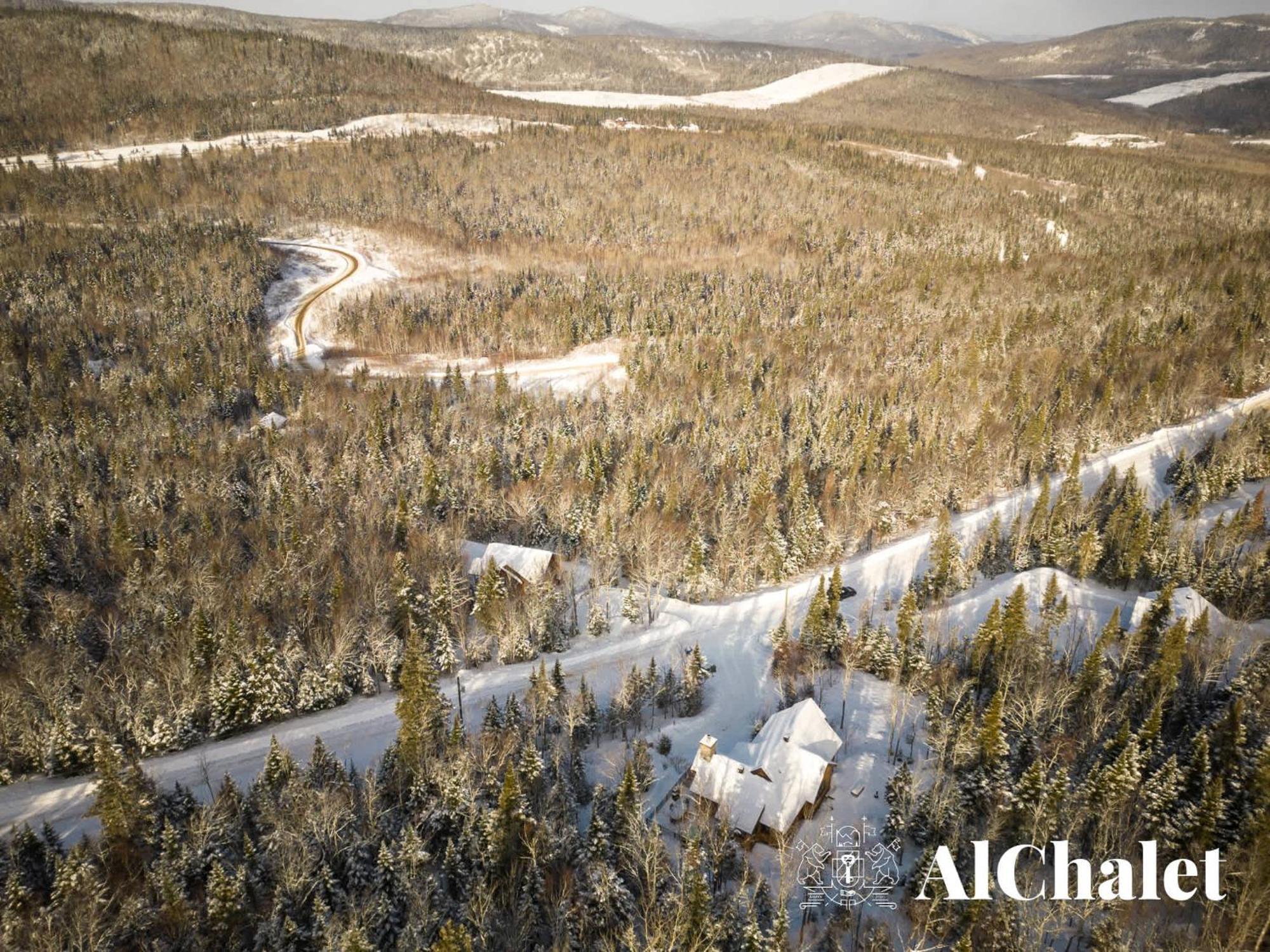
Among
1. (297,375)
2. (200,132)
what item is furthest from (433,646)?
(200,132)

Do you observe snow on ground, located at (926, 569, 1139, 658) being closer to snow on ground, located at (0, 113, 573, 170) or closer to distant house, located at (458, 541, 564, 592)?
distant house, located at (458, 541, 564, 592)

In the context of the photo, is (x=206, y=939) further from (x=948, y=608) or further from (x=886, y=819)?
(x=948, y=608)

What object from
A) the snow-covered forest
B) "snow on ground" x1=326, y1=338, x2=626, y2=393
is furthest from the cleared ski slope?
"snow on ground" x1=326, y1=338, x2=626, y2=393

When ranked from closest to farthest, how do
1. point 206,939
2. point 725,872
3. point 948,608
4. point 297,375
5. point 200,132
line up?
point 206,939 < point 725,872 < point 948,608 < point 297,375 < point 200,132

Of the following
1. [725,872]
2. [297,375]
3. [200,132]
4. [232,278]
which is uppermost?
[200,132]

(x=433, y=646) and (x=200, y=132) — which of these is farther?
(x=200, y=132)

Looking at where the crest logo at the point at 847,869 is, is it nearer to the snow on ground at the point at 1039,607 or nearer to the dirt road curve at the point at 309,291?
the snow on ground at the point at 1039,607

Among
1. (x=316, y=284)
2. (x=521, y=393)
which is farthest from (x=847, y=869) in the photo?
(x=316, y=284)

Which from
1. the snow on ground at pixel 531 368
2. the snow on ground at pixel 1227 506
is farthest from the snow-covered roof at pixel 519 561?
the snow on ground at pixel 1227 506
